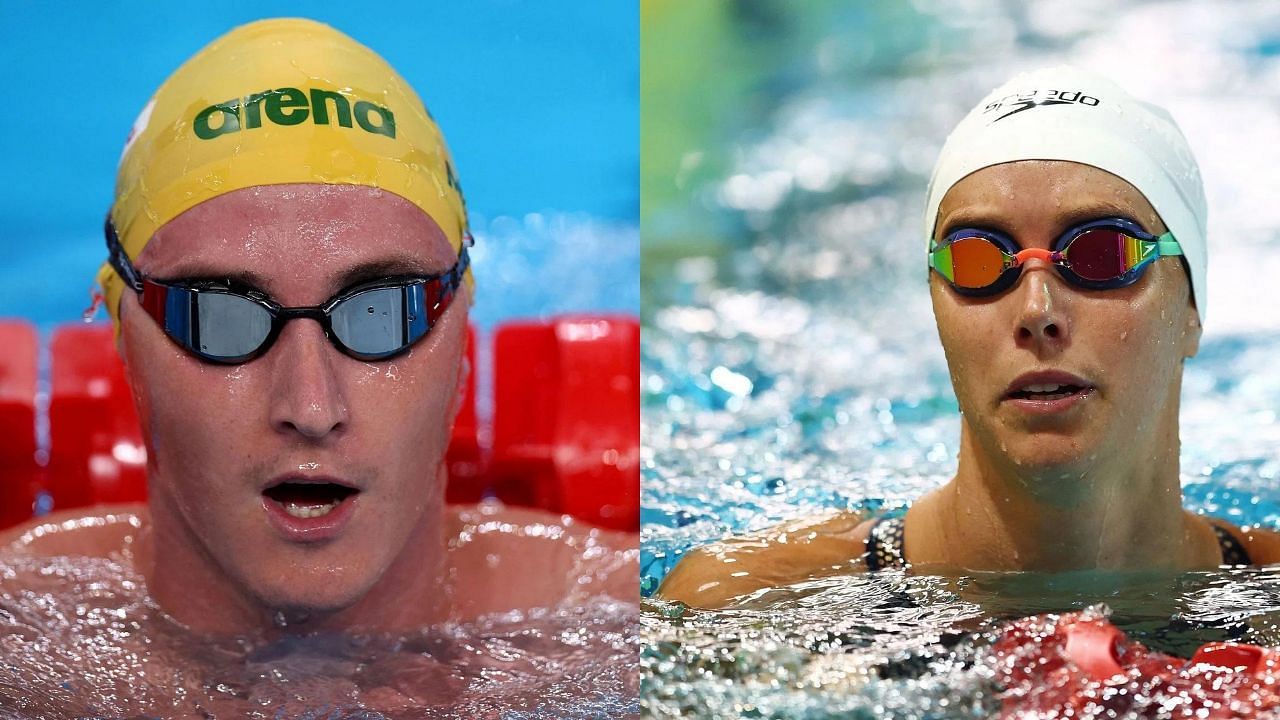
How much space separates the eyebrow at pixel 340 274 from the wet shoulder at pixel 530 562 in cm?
64

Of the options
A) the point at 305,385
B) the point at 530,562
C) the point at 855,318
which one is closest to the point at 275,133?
the point at 305,385

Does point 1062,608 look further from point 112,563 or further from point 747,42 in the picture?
point 747,42

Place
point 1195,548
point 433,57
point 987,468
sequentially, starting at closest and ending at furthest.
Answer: point 987,468 < point 1195,548 < point 433,57

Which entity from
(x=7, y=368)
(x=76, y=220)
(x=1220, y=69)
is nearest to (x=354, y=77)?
(x=7, y=368)

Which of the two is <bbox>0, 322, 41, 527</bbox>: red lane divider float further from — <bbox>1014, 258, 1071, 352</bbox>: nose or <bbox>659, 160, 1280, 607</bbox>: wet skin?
<bbox>1014, 258, 1071, 352</bbox>: nose

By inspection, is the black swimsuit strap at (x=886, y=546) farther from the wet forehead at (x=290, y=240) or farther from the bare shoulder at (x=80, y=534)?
the bare shoulder at (x=80, y=534)

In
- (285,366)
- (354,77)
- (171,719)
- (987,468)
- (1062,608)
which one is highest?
(354,77)

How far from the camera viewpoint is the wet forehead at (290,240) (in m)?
1.97

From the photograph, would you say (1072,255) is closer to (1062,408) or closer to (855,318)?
(1062,408)

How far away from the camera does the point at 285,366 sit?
197 centimetres

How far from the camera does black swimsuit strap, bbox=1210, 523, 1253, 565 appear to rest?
235 centimetres

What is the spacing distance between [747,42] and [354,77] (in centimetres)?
475

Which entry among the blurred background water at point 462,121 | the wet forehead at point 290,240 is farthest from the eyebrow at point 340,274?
the blurred background water at point 462,121

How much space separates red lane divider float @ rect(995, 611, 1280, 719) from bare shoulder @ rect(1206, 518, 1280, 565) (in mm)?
783
